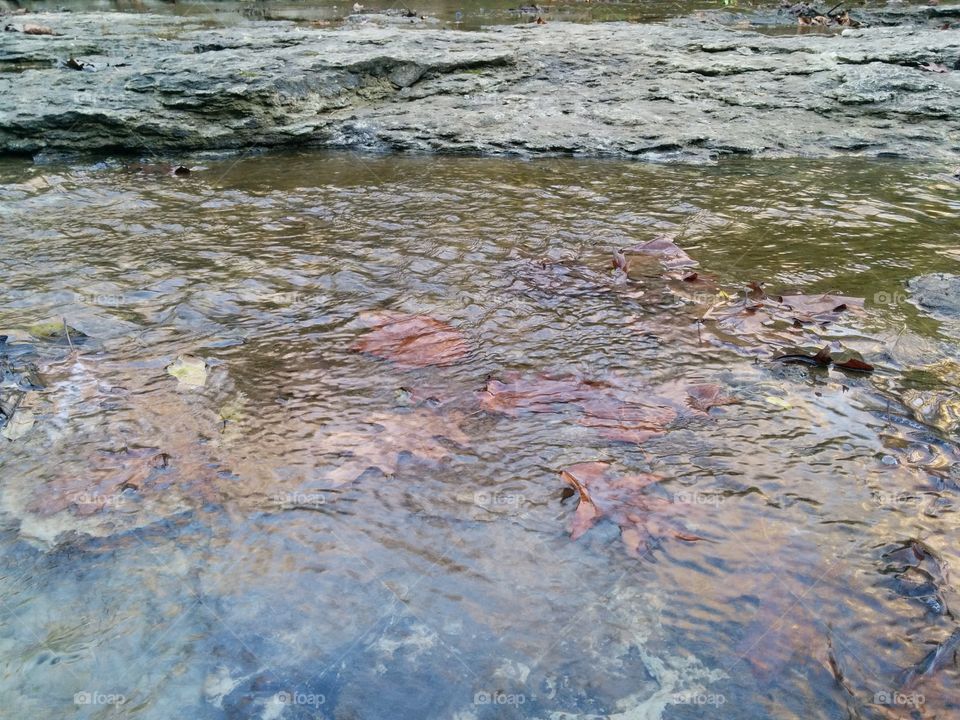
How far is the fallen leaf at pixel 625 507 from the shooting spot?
191cm

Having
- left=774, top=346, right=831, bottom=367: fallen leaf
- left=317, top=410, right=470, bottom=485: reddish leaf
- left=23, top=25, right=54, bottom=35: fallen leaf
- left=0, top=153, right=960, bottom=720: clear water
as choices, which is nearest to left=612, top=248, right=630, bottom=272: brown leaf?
left=0, top=153, right=960, bottom=720: clear water

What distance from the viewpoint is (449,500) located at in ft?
6.68

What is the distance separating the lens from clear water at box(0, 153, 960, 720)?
1.54 m

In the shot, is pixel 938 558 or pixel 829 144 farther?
pixel 829 144

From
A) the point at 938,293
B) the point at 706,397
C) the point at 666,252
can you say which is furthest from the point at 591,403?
the point at 938,293

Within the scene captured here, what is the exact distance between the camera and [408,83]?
21.3 feet

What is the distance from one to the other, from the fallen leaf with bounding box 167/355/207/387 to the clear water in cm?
7

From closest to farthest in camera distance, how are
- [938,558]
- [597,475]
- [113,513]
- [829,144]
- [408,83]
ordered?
[938,558] → [113,513] → [597,475] → [829,144] → [408,83]

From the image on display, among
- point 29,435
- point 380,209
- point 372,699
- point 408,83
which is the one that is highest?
point 408,83

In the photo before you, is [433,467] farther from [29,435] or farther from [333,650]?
[29,435]

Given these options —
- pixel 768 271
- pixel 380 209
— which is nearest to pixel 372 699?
pixel 768 271

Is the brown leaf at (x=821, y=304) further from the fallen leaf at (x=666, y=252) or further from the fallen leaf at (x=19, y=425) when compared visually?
the fallen leaf at (x=19, y=425)

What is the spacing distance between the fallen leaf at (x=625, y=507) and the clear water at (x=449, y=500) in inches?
1.5

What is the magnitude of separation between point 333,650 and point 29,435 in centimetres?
143
